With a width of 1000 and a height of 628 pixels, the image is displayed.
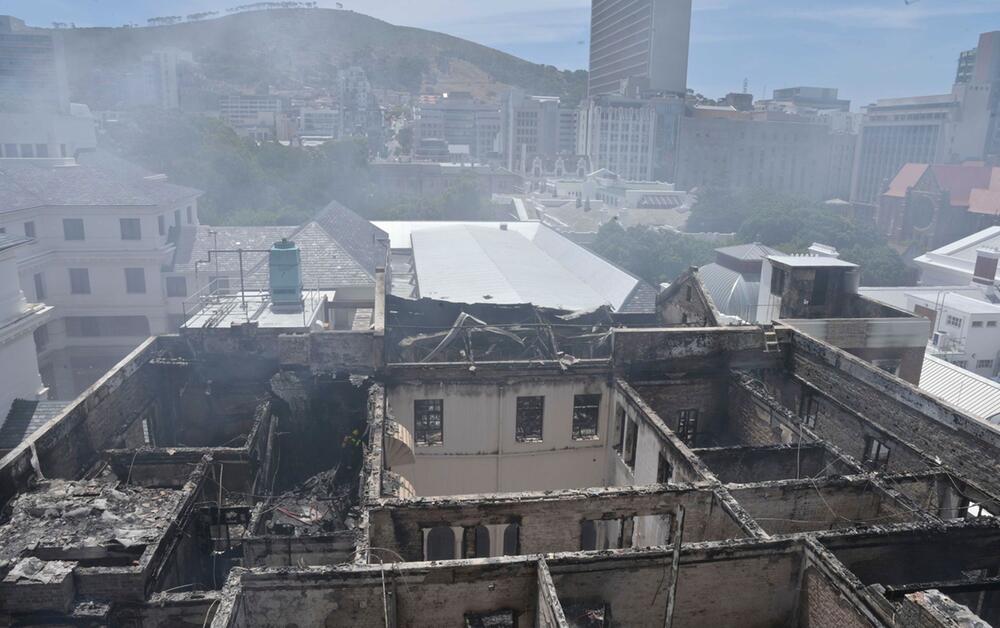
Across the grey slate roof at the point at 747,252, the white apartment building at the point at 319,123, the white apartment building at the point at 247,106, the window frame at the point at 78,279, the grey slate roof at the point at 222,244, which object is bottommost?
the window frame at the point at 78,279

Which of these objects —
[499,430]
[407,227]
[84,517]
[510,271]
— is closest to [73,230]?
[510,271]

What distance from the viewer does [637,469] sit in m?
20.7

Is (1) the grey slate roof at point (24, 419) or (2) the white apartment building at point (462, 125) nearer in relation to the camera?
(1) the grey slate roof at point (24, 419)

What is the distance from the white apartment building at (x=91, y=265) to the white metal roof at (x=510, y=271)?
14587 millimetres

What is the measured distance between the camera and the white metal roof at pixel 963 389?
3188 cm

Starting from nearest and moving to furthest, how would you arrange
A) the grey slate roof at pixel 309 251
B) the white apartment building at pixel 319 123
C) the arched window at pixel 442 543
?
the arched window at pixel 442 543, the grey slate roof at pixel 309 251, the white apartment building at pixel 319 123

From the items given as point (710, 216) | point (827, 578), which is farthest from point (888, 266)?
point (827, 578)

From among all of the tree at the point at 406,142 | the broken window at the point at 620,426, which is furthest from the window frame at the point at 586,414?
the tree at the point at 406,142

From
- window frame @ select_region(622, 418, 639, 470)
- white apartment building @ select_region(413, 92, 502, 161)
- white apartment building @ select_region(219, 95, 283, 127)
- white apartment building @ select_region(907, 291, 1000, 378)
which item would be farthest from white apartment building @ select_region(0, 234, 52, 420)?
white apartment building @ select_region(219, 95, 283, 127)

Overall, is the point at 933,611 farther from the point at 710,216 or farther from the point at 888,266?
the point at 710,216

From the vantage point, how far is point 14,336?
2598cm

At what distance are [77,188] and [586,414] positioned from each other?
30.9 meters

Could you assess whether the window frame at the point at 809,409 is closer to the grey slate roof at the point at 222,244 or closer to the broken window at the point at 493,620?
the broken window at the point at 493,620

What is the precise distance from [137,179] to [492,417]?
2932 centimetres
